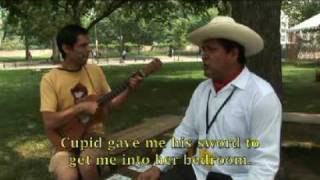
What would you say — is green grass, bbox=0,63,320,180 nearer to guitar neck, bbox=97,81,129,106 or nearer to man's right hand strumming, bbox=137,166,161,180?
guitar neck, bbox=97,81,129,106

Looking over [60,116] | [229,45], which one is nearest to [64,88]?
[60,116]

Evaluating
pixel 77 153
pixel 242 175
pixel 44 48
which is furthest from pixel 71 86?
pixel 44 48

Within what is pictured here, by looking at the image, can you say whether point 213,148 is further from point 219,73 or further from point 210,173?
point 219,73

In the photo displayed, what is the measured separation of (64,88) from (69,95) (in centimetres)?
7

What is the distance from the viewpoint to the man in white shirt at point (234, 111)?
10.4 feet

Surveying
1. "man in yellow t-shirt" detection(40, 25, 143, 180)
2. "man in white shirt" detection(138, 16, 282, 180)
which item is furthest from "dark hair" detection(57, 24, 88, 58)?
"man in white shirt" detection(138, 16, 282, 180)

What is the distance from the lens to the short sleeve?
4484 mm

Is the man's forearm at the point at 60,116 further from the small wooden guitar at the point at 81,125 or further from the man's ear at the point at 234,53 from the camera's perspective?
the man's ear at the point at 234,53

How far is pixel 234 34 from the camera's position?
3236 millimetres

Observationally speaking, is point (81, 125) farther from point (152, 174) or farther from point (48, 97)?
point (152, 174)

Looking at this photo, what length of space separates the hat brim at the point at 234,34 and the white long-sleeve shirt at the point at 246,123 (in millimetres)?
158

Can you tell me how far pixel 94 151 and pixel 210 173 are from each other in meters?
1.51

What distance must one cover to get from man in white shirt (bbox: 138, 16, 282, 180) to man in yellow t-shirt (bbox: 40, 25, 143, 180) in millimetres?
1059

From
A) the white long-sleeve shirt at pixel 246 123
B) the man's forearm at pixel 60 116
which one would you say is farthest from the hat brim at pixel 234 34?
the man's forearm at pixel 60 116
